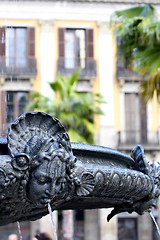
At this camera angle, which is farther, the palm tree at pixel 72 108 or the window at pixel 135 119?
the window at pixel 135 119

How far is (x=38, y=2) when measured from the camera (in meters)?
24.3

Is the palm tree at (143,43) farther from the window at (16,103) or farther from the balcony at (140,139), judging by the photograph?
the window at (16,103)

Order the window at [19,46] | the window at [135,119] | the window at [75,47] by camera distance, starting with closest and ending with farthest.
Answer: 1. the window at [19,46]
2. the window at [135,119]
3. the window at [75,47]

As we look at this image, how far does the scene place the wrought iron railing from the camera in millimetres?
23578

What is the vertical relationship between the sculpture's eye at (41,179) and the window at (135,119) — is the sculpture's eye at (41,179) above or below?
above

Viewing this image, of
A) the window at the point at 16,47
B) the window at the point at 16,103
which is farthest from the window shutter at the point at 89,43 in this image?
the window at the point at 16,103

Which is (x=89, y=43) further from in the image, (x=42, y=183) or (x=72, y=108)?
(x=42, y=183)

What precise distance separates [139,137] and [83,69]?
13.2 ft

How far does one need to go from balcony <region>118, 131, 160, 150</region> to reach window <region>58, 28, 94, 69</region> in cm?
371

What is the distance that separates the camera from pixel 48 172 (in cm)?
300

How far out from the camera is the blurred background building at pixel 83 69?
928 inches

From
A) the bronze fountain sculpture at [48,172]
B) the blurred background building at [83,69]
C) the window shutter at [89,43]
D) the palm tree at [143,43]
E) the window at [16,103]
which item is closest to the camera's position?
the bronze fountain sculpture at [48,172]

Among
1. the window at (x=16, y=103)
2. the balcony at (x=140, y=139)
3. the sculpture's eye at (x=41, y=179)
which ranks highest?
the sculpture's eye at (x=41, y=179)

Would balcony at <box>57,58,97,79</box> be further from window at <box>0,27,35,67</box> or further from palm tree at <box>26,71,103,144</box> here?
palm tree at <box>26,71,103,144</box>
